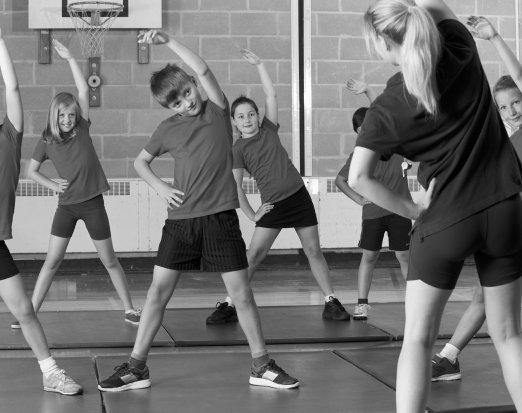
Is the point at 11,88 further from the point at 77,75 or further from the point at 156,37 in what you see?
the point at 77,75

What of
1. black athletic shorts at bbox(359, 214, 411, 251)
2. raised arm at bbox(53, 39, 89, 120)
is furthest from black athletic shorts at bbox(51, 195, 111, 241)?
black athletic shorts at bbox(359, 214, 411, 251)

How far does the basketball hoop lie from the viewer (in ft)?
26.6

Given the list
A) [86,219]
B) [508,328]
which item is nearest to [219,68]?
[86,219]

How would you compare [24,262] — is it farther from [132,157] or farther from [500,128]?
[500,128]

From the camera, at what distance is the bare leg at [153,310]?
3.81 meters

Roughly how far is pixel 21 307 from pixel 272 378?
43.6 inches

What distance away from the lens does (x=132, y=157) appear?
855 centimetres

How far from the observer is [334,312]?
5.45 meters

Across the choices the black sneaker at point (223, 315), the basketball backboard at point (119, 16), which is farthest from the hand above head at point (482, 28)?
the basketball backboard at point (119, 16)

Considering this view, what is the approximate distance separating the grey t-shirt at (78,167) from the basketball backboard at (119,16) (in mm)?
3181

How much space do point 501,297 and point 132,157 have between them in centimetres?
630

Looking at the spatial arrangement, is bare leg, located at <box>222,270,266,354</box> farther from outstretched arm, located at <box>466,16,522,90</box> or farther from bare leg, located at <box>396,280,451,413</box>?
outstretched arm, located at <box>466,16,522,90</box>

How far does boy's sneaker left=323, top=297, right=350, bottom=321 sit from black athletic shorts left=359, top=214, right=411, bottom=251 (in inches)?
16.2

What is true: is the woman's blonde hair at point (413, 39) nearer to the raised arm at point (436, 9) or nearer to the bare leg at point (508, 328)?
the raised arm at point (436, 9)
